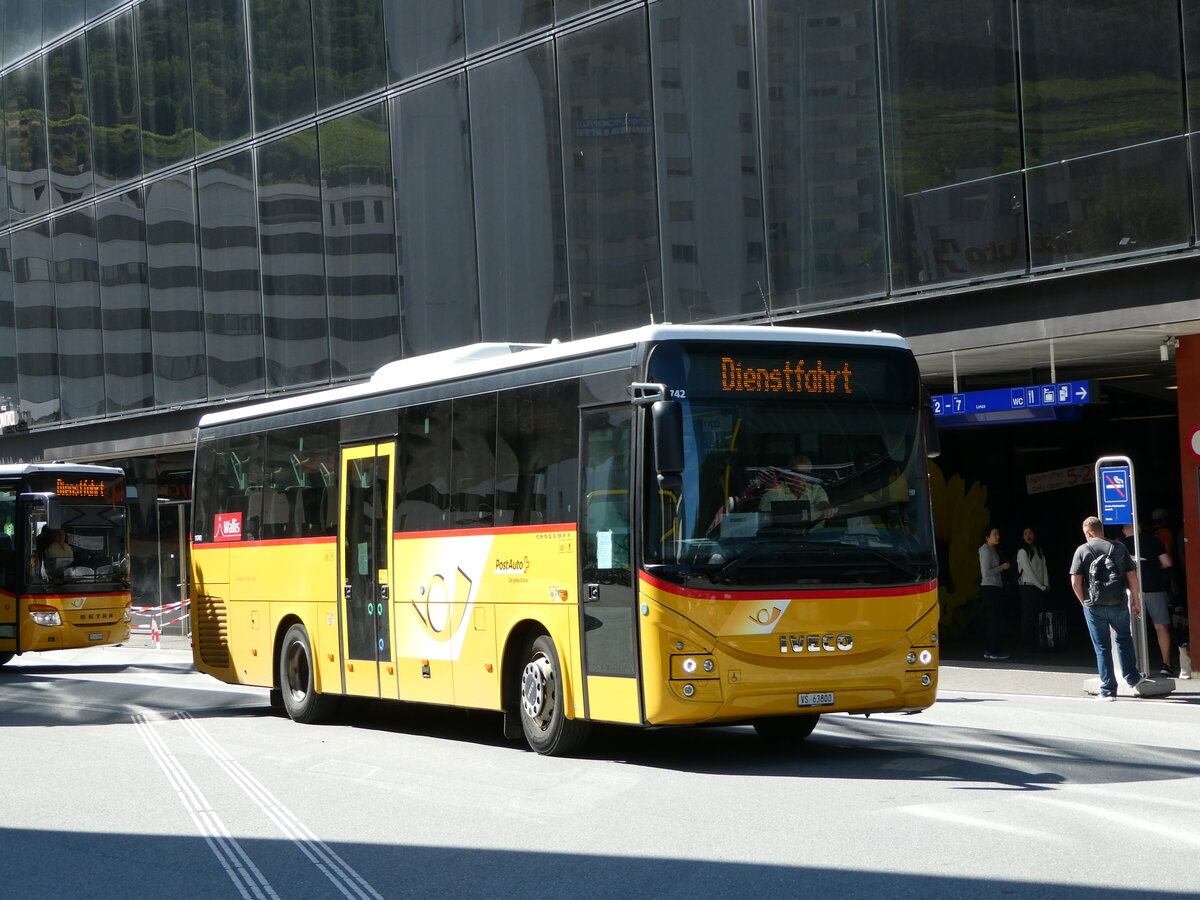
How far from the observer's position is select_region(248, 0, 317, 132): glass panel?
A: 30391mm

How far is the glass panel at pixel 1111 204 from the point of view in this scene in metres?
16.9

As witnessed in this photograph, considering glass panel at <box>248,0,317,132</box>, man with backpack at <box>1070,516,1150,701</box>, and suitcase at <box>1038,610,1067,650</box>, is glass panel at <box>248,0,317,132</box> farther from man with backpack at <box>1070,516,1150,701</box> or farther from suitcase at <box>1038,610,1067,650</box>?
man with backpack at <box>1070,516,1150,701</box>

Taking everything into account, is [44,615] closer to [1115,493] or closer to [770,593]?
[1115,493]

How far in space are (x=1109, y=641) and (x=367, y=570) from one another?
24.3 ft

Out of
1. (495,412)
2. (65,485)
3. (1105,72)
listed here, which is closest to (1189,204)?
(1105,72)

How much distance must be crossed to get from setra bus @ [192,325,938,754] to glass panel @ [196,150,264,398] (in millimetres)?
19699

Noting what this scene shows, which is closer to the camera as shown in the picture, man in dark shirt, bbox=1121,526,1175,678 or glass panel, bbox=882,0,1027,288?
man in dark shirt, bbox=1121,526,1175,678

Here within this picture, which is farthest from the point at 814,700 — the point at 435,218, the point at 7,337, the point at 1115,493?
→ the point at 7,337

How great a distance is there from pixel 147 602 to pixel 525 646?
1180 inches

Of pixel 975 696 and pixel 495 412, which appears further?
pixel 975 696

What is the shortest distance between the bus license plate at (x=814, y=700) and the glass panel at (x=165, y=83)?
26627mm

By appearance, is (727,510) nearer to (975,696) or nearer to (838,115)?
(975,696)

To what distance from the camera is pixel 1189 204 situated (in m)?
16.7

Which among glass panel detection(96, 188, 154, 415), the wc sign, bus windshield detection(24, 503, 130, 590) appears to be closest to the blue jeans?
the wc sign
